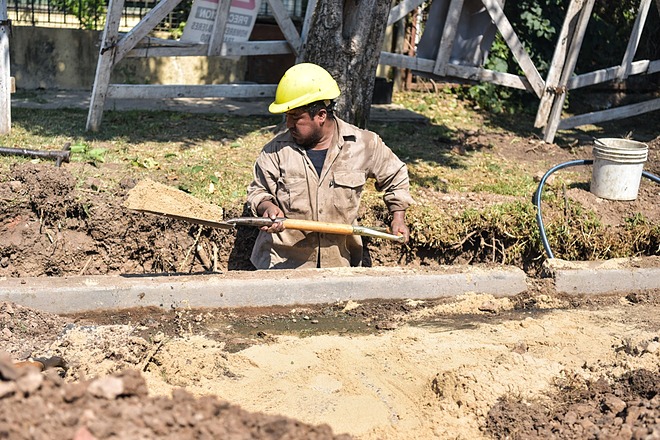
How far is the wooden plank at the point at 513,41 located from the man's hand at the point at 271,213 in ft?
14.5

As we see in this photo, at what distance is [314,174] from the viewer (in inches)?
229

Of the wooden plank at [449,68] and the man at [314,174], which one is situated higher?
the wooden plank at [449,68]

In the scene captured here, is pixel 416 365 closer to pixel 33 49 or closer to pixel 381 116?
pixel 381 116

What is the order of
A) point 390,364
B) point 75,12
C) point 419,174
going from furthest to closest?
point 75,12 → point 419,174 → point 390,364

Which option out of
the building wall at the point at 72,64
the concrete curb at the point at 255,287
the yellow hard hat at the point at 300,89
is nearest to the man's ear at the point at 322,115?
the yellow hard hat at the point at 300,89

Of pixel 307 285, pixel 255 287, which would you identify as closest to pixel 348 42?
pixel 307 285

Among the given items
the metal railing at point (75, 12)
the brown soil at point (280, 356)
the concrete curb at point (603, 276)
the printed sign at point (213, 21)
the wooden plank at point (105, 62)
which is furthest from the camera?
the metal railing at point (75, 12)

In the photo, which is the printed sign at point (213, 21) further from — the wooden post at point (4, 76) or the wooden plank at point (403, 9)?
the wooden post at point (4, 76)

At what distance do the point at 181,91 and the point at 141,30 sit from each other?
0.77m

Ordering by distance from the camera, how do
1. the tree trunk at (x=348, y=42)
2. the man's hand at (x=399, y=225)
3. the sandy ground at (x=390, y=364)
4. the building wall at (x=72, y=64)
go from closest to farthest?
1. the sandy ground at (x=390, y=364)
2. the man's hand at (x=399, y=225)
3. the tree trunk at (x=348, y=42)
4. the building wall at (x=72, y=64)

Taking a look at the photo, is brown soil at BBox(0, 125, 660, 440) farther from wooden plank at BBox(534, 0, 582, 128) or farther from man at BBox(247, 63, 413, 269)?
wooden plank at BBox(534, 0, 582, 128)

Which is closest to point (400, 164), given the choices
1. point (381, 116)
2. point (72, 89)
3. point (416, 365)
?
point (416, 365)

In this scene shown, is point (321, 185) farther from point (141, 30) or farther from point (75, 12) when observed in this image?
point (75, 12)

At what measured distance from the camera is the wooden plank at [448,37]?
9.05 meters
